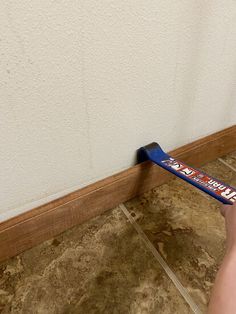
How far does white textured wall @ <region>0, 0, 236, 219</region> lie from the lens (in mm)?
355

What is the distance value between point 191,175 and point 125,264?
23cm

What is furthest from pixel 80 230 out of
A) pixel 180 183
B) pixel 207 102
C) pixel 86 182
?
pixel 207 102

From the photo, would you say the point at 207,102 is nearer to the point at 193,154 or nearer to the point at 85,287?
the point at 193,154

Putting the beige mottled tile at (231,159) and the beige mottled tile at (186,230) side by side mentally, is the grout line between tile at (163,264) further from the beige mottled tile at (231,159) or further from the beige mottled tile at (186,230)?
the beige mottled tile at (231,159)

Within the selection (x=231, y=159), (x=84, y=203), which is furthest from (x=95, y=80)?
(x=231, y=159)

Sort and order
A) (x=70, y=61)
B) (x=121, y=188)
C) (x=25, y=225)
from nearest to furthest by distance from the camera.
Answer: (x=70, y=61)
(x=25, y=225)
(x=121, y=188)

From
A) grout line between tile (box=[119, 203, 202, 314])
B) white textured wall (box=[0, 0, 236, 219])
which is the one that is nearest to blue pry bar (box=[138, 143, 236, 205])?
white textured wall (box=[0, 0, 236, 219])

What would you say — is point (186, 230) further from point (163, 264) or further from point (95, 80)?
point (95, 80)

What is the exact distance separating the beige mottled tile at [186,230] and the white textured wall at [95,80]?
0.13m

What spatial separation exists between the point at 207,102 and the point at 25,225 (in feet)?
1.65

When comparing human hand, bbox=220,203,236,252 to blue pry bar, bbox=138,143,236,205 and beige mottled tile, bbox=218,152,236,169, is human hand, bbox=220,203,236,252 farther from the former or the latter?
beige mottled tile, bbox=218,152,236,169

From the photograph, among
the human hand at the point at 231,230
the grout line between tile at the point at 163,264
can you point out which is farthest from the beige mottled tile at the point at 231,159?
the human hand at the point at 231,230

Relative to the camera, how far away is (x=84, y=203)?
0.55 meters

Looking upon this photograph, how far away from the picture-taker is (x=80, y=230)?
22.3 inches
